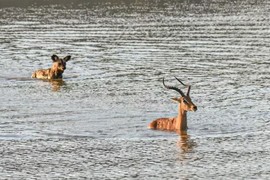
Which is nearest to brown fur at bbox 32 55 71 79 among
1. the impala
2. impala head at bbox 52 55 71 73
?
impala head at bbox 52 55 71 73

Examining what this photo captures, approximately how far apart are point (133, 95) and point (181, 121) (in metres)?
5.92

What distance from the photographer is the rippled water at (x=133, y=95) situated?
981 inches

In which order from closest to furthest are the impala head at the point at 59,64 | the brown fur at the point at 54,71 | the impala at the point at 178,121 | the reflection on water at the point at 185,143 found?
the reflection on water at the point at 185,143
the impala at the point at 178,121
the brown fur at the point at 54,71
the impala head at the point at 59,64

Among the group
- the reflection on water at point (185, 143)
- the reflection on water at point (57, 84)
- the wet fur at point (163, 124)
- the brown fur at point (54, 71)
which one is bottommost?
the reflection on water at point (185, 143)

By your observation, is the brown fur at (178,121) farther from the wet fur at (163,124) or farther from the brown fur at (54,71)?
the brown fur at (54,71)

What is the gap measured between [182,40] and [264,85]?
46.8ft

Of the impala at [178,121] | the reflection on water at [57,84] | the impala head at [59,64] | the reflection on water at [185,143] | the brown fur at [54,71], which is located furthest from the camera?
the impala head at [59,64]

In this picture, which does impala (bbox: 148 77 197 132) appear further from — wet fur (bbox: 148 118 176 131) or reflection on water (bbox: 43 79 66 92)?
reflection on water (bbox: 43 79 66 92)

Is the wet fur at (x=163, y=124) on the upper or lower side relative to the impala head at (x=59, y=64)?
lower

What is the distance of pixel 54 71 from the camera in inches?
1586

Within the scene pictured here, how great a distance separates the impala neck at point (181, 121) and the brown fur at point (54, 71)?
39.1ft

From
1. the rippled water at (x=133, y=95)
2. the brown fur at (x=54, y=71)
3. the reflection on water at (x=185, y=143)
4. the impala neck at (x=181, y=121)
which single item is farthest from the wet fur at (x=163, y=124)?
the brown fur at (x=54, y=71)

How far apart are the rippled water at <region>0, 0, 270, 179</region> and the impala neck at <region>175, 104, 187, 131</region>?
349 mm

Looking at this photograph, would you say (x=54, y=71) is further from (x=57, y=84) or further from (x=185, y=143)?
(x=185, y=143)
